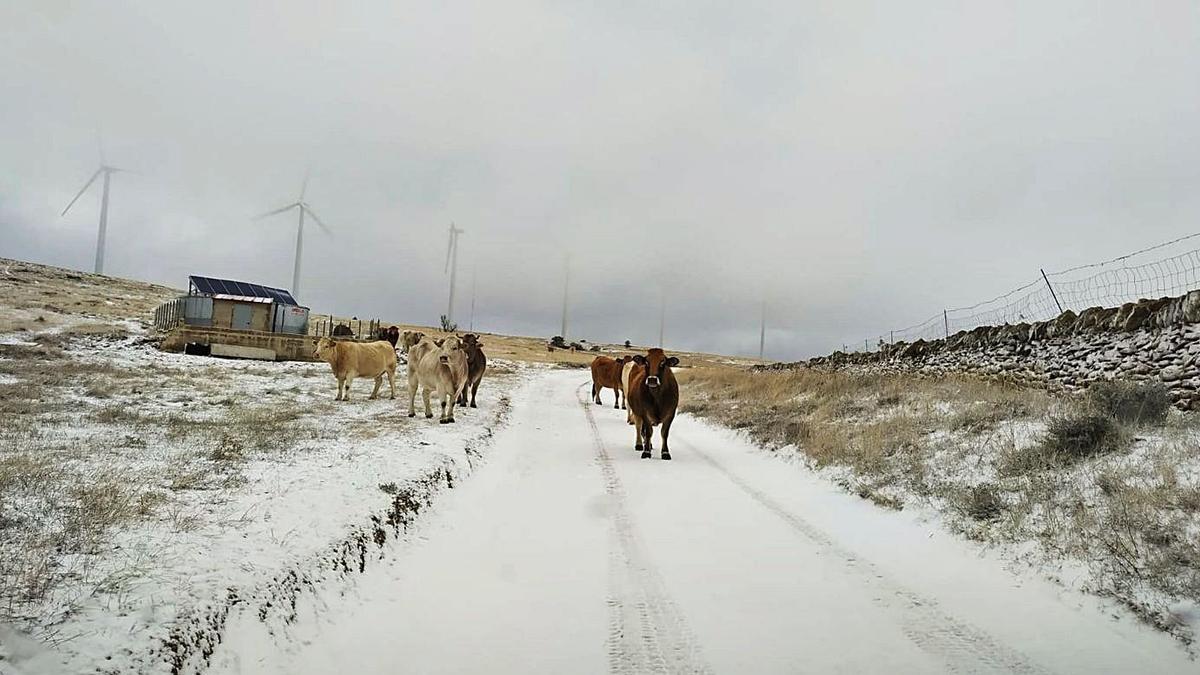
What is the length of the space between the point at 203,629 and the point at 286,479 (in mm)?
3496

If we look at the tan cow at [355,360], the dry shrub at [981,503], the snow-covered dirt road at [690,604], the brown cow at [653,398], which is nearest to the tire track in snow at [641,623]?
the snow-covered dirt road at [690,604]

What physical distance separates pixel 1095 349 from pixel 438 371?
11983mm

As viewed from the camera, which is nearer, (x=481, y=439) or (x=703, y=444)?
(x=481, y=439)

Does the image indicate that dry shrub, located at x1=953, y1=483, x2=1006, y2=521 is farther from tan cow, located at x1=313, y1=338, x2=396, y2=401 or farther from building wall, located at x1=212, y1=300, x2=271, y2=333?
building wall, located at x1=212, y1=300, x2=271, y2=333

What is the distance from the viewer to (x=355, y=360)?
18031 millimetres

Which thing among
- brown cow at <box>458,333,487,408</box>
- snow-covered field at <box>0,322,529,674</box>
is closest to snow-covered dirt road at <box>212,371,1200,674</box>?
snow-covered field at <box>0,322,529,674</box>

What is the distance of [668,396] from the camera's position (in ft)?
39.3

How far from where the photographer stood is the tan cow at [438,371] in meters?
13.9

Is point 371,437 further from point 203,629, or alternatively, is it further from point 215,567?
point 203,629

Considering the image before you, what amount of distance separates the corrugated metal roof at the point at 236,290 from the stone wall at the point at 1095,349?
38.1 m

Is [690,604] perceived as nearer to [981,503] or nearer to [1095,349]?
[981,503]

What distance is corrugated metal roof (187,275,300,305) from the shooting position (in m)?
44.5

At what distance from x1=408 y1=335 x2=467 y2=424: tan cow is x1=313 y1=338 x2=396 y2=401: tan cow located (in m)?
3.14

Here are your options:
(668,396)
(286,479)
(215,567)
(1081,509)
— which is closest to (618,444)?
(668,396)
